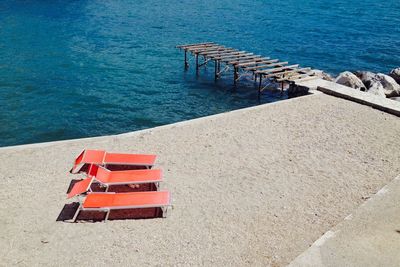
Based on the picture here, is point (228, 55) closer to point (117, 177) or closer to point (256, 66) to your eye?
point (256, 66)

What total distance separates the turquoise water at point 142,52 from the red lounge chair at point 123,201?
907 cm

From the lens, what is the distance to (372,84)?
21.3 meters

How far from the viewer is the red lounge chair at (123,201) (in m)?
9.87

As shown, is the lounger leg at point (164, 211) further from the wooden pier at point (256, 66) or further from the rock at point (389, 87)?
the rock at point (389, 87)

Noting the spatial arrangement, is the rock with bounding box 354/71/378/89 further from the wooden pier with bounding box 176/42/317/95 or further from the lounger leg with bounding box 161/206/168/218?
the lounger leg with bounding box 161/206/168/218

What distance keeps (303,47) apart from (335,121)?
21216 millimetres

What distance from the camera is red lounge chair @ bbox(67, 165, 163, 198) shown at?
35.1 ft

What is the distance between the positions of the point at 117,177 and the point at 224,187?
293cm

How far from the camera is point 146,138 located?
1423 centimetres

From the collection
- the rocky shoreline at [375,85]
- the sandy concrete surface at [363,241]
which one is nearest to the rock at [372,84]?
the rocky shoreline at [375,85]

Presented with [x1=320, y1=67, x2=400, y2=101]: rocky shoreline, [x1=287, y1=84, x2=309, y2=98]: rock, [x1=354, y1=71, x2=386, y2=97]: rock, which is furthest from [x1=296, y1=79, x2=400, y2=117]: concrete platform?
[x1=354, y1=71, x2=386, y2=97]: rock

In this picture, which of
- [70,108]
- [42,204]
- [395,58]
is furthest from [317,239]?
[395,58]

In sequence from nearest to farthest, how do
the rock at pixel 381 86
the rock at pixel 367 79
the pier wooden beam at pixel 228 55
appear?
the rock at pixel 381 86
the rock at pixel 367 79
the pier wooden beam at pixel 228 55

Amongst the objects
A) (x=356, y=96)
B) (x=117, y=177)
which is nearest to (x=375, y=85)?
(x=356, y=96)
